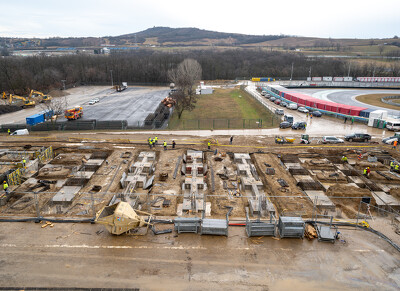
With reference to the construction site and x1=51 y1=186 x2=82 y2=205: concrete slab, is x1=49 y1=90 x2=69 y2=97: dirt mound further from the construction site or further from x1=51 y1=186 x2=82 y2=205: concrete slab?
x1=51 y1=186 x2=82 y2=205: concrete slab

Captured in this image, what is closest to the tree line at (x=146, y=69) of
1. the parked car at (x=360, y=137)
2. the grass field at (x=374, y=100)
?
the grass field at (x=374, y=100)

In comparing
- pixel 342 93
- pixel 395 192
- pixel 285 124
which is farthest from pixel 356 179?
pixel 342 93

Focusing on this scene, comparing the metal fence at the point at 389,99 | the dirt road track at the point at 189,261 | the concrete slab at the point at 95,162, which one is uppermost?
the metal fence at the point at 389,99

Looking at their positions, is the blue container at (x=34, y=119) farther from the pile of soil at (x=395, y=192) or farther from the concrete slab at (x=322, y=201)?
the pile of soil at (x=395, y=192)

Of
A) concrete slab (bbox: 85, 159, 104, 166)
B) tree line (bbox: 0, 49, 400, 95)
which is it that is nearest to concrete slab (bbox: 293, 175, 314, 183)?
concrete slab (bbox: 85, 159, 104, 166)

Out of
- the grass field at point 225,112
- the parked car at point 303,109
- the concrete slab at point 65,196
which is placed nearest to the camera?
the concrete slab at point 65,196

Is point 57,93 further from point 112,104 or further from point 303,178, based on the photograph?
point 303,178

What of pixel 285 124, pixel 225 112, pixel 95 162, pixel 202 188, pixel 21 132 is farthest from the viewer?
pixel 225 112

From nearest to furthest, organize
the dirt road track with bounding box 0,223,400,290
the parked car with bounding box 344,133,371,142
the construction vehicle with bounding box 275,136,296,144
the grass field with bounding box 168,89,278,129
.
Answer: the dirt road track with bounding box 0,223,400,290 < the construction vehicle with bounding box 275,136,296,144 < the parked car with bounding box 344,133,371,142 < the grass field with bounding box 168,89,278,129
